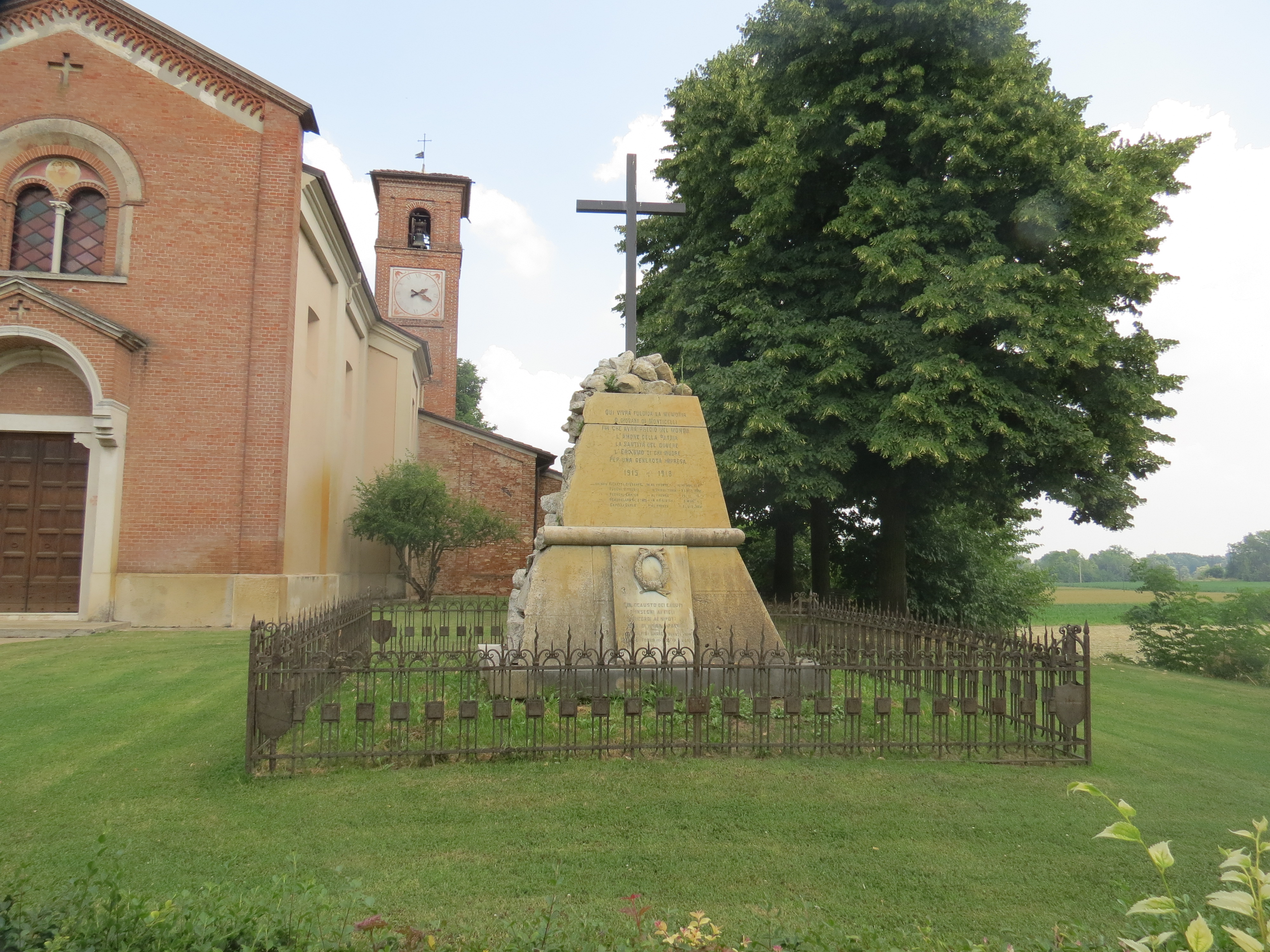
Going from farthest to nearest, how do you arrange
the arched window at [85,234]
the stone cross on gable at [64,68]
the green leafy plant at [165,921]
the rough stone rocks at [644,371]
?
1. the arched window at [85,234]
2. the stone cross on gable at [64,68]
3. the rough stone rocks at [644,371]
4. the green leafy plant at [165,921]

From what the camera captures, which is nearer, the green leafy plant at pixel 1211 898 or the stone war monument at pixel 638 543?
the green leafy plant at pixel 1211 898

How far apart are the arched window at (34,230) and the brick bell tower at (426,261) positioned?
1777cm

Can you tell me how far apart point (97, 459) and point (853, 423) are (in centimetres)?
1273

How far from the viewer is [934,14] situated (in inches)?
530

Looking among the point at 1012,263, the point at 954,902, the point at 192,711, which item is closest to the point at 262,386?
the point at 192,711

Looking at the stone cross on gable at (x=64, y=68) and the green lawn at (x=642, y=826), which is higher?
the stone cross on gable at (x=64, y=68)

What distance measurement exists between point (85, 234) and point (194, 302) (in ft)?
8.14

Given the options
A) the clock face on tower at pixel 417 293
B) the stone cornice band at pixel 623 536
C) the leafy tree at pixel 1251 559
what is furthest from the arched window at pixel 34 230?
the leafy tree at pixel 1251 559

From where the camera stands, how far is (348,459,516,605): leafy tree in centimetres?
2023

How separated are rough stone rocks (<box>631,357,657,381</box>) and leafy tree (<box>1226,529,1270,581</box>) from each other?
37.0 m

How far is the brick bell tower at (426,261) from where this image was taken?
32.9 m

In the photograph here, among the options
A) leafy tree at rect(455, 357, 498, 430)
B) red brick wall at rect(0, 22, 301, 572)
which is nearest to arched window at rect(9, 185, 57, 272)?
red brick wall at rect(0, 22, 301, 572)

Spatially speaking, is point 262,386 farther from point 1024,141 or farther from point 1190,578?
point 1190,578

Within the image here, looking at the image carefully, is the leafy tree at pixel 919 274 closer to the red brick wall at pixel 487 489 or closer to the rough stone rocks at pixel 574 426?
the rough stone rocks at pixel 574 426
